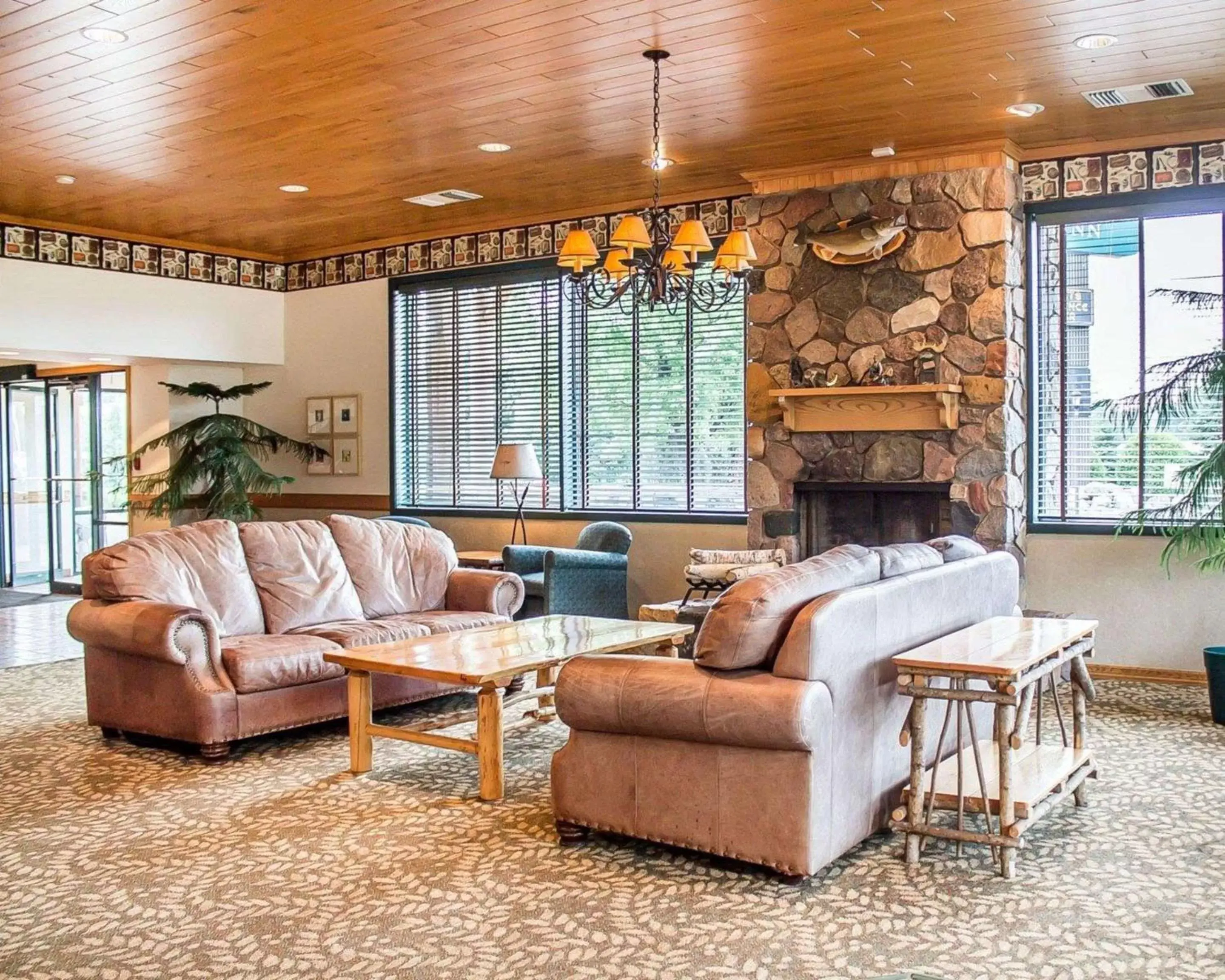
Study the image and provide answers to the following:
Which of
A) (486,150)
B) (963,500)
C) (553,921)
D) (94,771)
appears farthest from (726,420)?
(553,921)

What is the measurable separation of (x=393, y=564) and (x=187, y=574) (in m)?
1.20

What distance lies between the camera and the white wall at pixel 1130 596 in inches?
252

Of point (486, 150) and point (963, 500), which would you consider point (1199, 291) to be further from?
point (486, 150)

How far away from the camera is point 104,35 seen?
473 centimetres

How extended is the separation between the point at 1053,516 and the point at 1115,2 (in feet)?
10.3

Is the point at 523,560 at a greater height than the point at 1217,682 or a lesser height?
greater

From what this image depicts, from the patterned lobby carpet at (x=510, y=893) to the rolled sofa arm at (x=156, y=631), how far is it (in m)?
0.51

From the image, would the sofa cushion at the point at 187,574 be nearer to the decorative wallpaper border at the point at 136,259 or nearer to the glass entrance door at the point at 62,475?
the decorative wallpaper border at the point at 136,259

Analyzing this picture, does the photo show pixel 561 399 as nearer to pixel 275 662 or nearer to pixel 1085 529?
pixel 1085 529

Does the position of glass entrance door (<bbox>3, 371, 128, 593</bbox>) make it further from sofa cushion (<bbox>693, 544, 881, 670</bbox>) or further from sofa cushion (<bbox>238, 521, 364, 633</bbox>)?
sofa cushion (<bbox>693, 544, 881, 670</bbox>)

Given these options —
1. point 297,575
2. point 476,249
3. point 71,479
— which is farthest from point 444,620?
point 71,479

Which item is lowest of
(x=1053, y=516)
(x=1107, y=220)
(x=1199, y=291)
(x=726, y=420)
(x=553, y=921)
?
(x=553, y=921)

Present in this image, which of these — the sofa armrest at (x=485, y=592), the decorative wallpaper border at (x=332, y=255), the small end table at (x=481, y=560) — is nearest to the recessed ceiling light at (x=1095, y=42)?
the decorative wallpaper border at (x=332, y=255)

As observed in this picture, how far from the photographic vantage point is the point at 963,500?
6.63m
